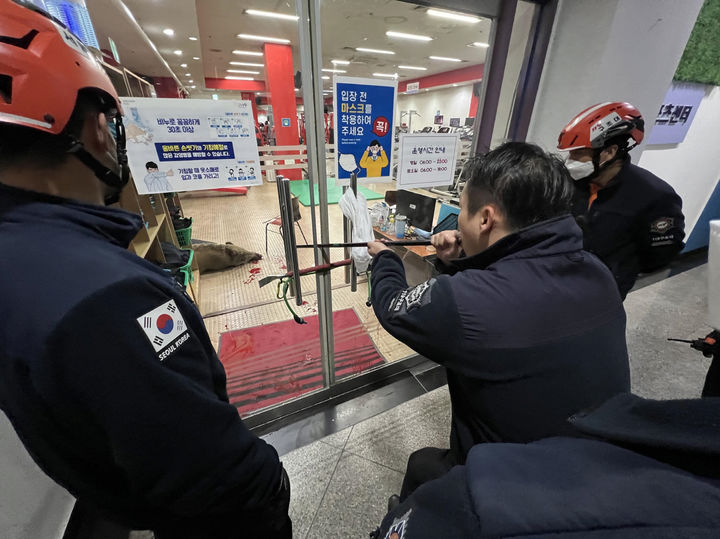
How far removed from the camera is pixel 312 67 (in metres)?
1.16

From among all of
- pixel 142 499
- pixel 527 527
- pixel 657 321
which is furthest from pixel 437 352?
pixel 657 321

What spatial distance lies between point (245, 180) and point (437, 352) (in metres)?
1.08

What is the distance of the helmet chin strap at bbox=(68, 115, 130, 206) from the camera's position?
546 mm

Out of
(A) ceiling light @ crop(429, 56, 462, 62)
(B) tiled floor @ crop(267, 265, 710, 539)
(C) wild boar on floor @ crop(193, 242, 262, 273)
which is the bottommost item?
(B) tiled floor @ crop(267, 265, 710, 539)

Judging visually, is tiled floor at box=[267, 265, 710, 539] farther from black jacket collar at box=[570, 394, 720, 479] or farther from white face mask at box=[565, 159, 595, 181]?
white face mask at box=[565, 159, 595, 181]

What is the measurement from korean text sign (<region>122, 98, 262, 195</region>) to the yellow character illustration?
0.55 m

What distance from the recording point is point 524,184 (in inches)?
30.3

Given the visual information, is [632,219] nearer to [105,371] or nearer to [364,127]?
[364,127]

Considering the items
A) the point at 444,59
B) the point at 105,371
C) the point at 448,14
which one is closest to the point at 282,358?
the point at 105,371

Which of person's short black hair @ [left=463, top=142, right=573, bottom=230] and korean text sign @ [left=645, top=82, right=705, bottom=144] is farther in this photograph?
korean text sign @ [left=645, top=82, right=705, bottom=144]

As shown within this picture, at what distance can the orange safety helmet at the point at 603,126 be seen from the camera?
1392 millimetres

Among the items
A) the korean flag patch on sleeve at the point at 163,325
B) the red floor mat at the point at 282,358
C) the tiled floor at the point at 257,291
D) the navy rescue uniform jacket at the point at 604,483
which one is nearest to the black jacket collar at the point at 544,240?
the navy rescue uniform jacket at the point at 604,483

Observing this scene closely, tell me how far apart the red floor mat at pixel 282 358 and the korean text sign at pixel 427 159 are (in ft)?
4.60

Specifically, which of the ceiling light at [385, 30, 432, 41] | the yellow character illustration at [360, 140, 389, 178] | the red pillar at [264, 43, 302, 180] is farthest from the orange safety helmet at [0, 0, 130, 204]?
the ceiling light at [385, 30, 432, 41]
